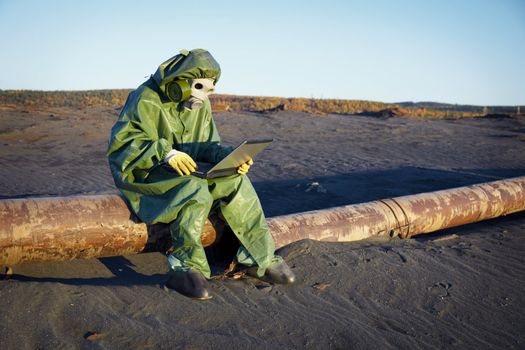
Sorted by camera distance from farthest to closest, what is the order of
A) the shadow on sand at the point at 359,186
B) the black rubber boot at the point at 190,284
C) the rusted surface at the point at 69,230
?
the shadow on sand at the point at 359,186
the rusted surface at the point at 69,230
the black rubber boot at the point at 190,284

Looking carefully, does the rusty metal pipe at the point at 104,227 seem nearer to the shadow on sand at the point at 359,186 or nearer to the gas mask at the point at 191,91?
the gas mask at the point at 191,91

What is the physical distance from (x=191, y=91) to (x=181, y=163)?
0.59m

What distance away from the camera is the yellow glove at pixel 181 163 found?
323 centimetres

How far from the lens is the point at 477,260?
402 centimetres

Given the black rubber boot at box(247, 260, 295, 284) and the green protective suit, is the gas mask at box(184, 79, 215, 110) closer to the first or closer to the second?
the green protective suit

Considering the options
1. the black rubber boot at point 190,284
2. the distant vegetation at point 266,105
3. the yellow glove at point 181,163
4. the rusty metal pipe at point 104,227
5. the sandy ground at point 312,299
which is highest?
the distant vegetation at point 266,105

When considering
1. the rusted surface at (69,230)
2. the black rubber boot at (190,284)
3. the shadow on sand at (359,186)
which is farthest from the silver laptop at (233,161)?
the shadow on sand at (359,186)

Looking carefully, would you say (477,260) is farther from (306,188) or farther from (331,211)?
(306,188)

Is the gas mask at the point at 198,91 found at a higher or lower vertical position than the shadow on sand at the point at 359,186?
higher

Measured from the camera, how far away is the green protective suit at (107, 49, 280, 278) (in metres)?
3.20

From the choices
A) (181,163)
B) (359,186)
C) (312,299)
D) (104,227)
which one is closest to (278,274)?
(312,299)

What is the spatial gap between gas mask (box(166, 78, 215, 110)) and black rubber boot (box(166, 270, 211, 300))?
121 centimetres

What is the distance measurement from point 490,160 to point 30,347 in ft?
31.2

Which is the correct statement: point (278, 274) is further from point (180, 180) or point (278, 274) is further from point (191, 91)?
point (191, 91)
